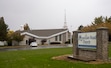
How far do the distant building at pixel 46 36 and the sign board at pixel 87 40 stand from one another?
2004 inches

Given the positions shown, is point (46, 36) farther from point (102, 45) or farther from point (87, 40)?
point (102, 45)

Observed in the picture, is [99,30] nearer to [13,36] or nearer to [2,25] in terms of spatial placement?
[2,25]

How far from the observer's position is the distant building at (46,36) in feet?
219

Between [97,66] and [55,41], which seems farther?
[55,41]

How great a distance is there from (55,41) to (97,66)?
187 feet

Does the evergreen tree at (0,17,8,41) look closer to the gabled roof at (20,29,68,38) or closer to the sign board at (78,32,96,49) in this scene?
the gabled roof at (20,29,68,38)

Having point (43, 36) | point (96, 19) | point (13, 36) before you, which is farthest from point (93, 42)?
point (96, 19)

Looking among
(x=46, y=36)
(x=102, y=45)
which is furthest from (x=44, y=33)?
(x=102, y=45)

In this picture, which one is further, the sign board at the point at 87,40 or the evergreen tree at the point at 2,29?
the evergreen tree at the point at 2,29

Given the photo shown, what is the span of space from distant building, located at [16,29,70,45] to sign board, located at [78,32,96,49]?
5091cm

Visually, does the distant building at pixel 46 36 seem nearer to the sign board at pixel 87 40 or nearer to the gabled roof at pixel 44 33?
the gabled roof at pixel 44 33

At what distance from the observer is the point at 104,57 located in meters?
13.3

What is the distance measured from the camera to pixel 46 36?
68.2 m

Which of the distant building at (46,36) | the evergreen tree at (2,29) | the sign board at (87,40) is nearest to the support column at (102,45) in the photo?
the sign board at (87,40)
